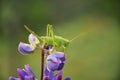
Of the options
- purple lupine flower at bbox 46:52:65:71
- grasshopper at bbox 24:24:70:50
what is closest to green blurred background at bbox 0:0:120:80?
grasshopper at bbox 24:24:70:50

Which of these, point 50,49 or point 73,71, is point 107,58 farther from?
point 50,49

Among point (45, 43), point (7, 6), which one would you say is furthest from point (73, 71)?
point (45, 43)

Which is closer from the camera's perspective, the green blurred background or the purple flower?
the purple flower

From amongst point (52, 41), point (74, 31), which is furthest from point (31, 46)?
point (74, 31)

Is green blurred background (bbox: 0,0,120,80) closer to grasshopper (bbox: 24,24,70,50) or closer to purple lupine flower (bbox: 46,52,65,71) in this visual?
grasshopper (bbox: 24,24,70,50)

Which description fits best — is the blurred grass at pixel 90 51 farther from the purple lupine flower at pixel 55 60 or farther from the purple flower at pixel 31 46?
the purple lupine flower at pixel 55 60

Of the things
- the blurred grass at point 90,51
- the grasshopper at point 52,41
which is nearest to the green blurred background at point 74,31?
the blurred grass at point 90,51
